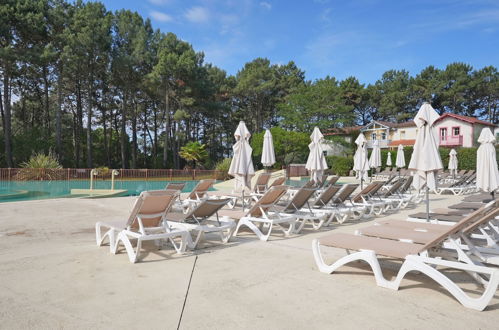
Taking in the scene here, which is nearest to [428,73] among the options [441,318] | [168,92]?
[168,92]

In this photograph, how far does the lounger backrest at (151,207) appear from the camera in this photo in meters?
4.33

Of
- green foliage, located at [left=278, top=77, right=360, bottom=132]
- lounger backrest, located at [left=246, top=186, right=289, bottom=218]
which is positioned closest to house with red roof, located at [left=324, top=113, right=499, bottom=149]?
green foliage, located at [left=278, top=77, right=360, bottom=132]

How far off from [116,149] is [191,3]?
2618cm

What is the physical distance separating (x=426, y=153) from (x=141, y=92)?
104 feet

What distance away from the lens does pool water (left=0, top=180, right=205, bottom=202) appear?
14.7 metres

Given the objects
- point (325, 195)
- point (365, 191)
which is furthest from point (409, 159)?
point (325, 195)

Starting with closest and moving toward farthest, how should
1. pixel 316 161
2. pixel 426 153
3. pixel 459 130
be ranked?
pixel 426 153
pixel 316 161
pixel 459 130

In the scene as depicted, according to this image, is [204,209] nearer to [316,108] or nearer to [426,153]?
[426,153]

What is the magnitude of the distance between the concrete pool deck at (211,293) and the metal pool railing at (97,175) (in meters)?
15.8

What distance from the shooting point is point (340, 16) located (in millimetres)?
16156

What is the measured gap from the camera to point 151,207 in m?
4.48

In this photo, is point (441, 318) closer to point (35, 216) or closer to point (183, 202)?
point (183, 202)

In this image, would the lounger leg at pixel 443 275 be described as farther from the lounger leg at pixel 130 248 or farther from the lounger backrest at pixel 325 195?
the lounger backrest at pixel 325 195

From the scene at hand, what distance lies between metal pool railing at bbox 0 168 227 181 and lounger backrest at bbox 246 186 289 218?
617 inches
